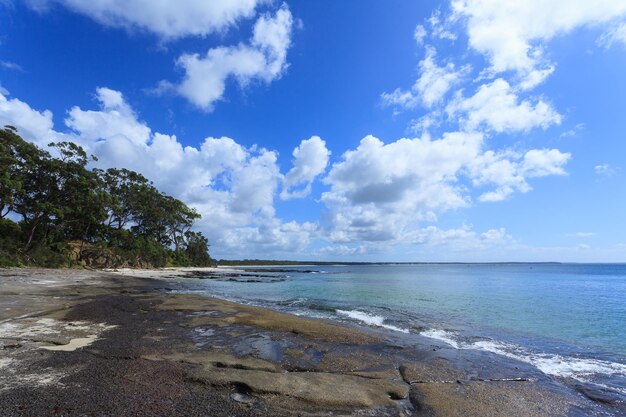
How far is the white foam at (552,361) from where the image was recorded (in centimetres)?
1004

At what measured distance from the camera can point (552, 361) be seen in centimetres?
1124

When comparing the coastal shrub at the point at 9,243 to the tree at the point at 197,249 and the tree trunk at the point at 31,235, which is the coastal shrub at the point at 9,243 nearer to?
the tree trunk at the point at 31,235

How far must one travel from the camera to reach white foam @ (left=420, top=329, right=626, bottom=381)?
10039 millimetres

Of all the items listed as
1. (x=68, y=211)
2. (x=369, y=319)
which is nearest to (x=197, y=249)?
(x=68, y=211)

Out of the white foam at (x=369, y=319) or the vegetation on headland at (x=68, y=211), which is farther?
the vegetation on headland at (x=68, y=211)

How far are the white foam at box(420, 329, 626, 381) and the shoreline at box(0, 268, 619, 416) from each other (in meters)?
0.98

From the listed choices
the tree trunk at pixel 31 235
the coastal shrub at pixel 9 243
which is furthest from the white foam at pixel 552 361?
the tree trunk at pixel 31 235

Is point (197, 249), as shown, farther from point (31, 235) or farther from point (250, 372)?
point (250, 372)

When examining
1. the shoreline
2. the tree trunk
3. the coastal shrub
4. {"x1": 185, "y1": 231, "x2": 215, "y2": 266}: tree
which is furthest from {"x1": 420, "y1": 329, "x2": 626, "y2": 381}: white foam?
{"x1": 185, "y1": 231, "x2": 215, "y2": 266}: tree

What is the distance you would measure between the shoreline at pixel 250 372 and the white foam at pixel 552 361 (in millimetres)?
976

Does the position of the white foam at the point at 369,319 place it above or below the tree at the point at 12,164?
below

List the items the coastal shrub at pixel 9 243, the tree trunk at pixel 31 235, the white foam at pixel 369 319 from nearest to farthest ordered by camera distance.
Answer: the white foam at pixel 369 319
the coastal shrub at pixel 9 243
the tree trunk at pixel 31 235

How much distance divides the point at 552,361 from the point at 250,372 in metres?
10.1

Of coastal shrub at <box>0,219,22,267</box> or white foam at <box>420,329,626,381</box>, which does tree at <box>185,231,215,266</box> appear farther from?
white foam at <box>420,329,626,381</box>
